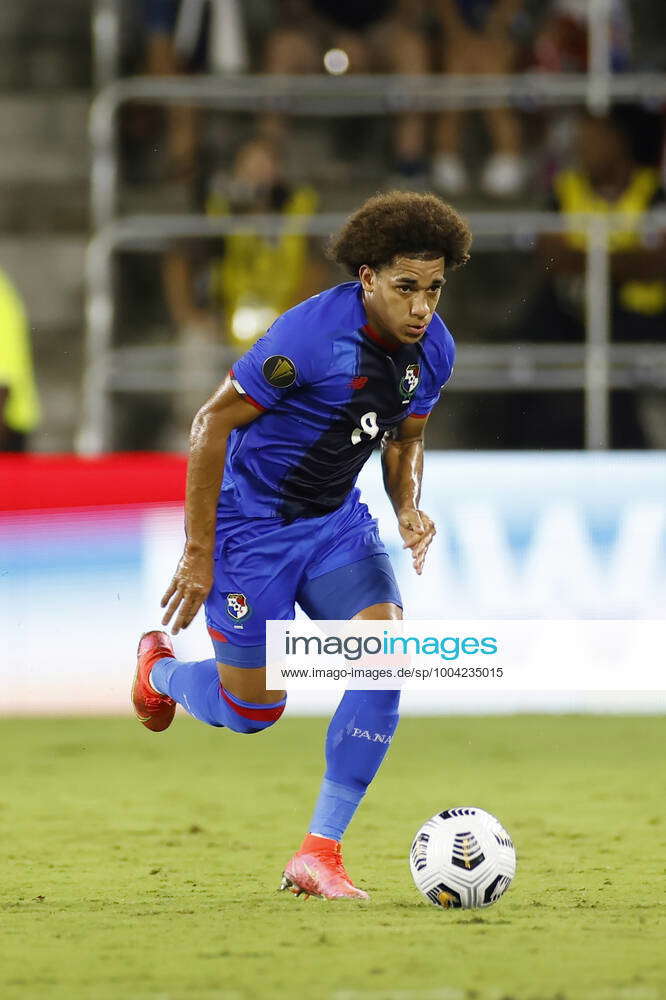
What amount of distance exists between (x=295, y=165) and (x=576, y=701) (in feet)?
16.1

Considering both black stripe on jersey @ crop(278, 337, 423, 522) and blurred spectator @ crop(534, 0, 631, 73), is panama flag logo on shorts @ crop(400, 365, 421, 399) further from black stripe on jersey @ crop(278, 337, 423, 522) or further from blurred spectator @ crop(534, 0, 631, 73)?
blurred spectator @ crop(534, 0, 631, 73)

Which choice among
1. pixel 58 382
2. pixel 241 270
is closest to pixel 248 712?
pixel 241 270

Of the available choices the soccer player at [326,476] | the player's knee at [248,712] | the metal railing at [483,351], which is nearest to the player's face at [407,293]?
the soccer player at [326,476]

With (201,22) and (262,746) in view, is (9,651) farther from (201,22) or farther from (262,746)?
(201,22)

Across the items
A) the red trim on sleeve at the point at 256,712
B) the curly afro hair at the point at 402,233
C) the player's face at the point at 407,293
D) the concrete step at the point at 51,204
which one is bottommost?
the red trim on sleeve at the point at 256,712

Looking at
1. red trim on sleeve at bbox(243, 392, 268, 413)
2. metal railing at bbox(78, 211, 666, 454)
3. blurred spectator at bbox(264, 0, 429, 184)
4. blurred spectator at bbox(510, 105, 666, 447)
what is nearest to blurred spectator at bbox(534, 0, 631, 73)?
blurred spectator at bbox(510, 105, 666, 447)

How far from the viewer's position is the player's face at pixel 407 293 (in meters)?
5.44

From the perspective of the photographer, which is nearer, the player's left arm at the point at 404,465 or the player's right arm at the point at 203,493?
the player's right arm at the point at 203,493

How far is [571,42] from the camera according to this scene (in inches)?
494

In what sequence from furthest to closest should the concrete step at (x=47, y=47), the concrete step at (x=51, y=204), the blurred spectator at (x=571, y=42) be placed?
1. the concrete step at (x=47, y=47)
2. the concrete step at (x=51, y=204)
3. the blurred spectator at (x=571, y=42)

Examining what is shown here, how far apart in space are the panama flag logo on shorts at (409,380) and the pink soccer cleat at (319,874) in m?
1.48

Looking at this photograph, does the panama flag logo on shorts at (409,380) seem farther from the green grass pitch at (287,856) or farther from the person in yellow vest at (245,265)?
the person in yellow vest at (245,265)

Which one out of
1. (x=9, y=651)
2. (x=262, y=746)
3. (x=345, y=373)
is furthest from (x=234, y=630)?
(x=9, y=651)

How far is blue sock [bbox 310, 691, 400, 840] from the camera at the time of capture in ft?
18.7
